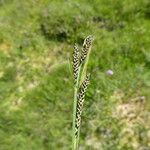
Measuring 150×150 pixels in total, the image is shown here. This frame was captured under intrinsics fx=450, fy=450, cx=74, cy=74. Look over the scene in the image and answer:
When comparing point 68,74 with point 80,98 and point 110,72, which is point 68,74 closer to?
point 110,72

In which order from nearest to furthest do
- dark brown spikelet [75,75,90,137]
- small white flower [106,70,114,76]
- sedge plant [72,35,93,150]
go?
sedge plant [72,35,93,150]
dark brown spikelet [75,75,90,137]
small white flower [106,70,114,76]

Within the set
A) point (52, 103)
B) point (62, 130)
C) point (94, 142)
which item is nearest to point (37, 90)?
point (52, 103)

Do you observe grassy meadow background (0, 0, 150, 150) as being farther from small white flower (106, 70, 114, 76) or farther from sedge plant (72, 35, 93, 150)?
sedge plant (72, 35, 93, 150)

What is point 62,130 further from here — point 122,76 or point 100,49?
point 100,49

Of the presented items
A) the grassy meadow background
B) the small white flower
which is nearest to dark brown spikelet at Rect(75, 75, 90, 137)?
the grassy meadow background

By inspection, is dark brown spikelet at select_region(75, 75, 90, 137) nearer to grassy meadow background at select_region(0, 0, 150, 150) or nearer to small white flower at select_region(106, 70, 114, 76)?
grassy meadow background at select_region(0, 0, 150, 150)

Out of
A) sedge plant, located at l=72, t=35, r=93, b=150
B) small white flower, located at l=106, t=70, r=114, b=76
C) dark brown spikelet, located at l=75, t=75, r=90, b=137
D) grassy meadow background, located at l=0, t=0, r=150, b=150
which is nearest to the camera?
sedge plant, located at l=72, t=35, r=93, b=150

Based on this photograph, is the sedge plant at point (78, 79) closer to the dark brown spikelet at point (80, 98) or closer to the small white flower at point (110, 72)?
the dark brown spikelet at point (80, 98)

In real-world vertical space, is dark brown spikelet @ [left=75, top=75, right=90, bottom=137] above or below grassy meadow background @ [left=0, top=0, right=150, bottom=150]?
below

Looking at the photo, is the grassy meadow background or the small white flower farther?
the small white flower
